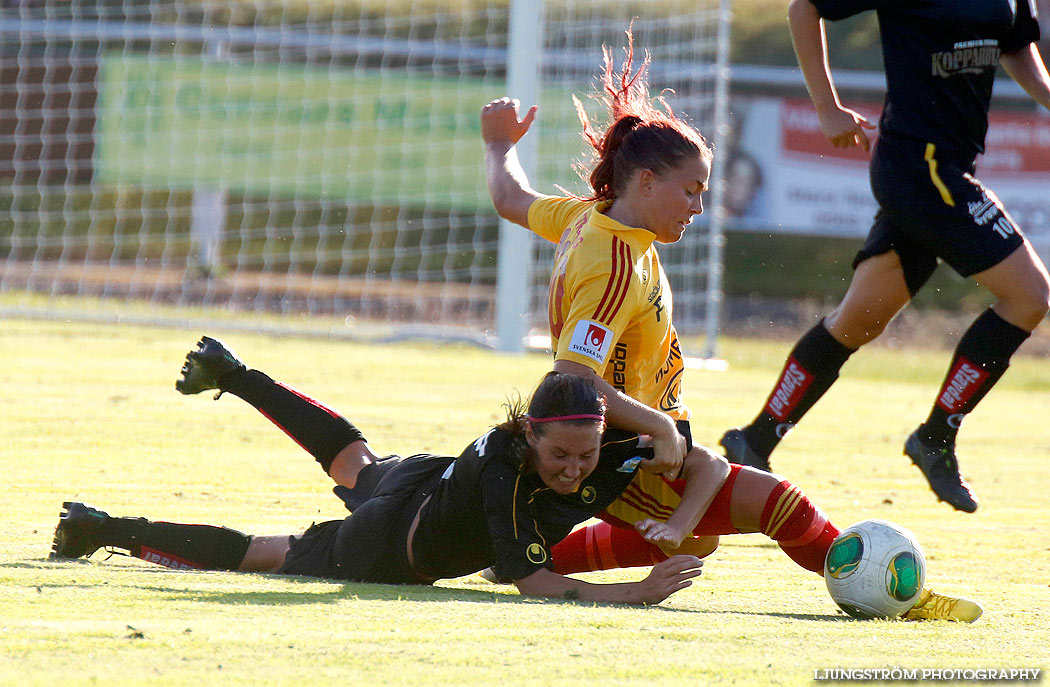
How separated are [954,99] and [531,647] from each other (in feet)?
8.07

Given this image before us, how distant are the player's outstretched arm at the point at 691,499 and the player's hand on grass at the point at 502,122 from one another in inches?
55.4

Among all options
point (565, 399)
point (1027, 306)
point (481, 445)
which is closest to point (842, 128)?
point (1027, 306)

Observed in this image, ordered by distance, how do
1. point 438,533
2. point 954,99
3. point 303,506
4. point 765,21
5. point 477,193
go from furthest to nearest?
point 765,21
point 477,193
point 303,506
point 954,99
point 438,533

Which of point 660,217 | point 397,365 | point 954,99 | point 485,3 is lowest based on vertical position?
point 397,365

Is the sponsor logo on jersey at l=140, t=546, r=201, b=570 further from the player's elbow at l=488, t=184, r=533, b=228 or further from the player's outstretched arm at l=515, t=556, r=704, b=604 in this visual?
the player's elbow at l=488, t=184, r=533, b=228

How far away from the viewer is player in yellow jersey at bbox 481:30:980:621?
3711mm

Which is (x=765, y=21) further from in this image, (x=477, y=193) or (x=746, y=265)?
(x=477, y=193)

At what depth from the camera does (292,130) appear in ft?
43.9

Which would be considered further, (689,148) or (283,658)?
(689,148)

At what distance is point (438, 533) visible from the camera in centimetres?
376

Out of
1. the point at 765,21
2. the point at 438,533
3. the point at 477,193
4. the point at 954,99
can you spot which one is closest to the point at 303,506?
the point at 438,533

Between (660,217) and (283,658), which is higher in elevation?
(660,217)

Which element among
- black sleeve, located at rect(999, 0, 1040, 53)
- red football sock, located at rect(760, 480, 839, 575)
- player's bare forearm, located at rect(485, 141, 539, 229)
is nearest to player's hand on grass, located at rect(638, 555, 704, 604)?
red football sock, located at rect(760, 480, 839, 575)

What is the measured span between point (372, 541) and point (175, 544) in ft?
1.95
